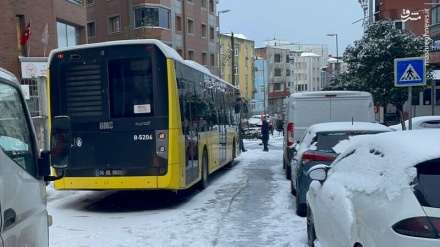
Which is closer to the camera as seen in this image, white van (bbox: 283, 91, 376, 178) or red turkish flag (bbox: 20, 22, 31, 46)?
white van (bbox: 283, 91, 376, 178)

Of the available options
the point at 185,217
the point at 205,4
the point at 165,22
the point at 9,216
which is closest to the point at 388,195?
the point at 9,216

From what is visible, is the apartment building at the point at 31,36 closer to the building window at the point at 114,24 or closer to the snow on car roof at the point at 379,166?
the snow on car roof at the point at 379,166

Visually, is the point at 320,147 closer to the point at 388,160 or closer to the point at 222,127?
the point at 388,160

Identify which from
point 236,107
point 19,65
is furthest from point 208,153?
point 19,65

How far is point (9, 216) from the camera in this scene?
2916mm

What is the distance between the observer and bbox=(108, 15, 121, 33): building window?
43.2 m

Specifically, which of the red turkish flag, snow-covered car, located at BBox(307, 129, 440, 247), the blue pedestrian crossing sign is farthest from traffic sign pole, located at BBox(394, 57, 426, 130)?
the red turkish flag

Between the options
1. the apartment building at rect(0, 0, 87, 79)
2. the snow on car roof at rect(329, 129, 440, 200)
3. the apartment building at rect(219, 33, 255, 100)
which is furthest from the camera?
the apartment building at rect(219, 33, 255, 100)

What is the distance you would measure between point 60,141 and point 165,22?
3949 cm

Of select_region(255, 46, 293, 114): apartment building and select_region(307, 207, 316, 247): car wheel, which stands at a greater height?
select_region(255, 46, 293, 114): apartment building

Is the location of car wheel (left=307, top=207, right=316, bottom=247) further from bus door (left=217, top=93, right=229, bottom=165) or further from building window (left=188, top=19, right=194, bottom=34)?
building window (left=188, top=19, right=194, bottom=34)

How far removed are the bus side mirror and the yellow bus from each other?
4.71m

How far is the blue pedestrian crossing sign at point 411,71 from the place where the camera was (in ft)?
35.0

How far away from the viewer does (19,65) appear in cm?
2033
